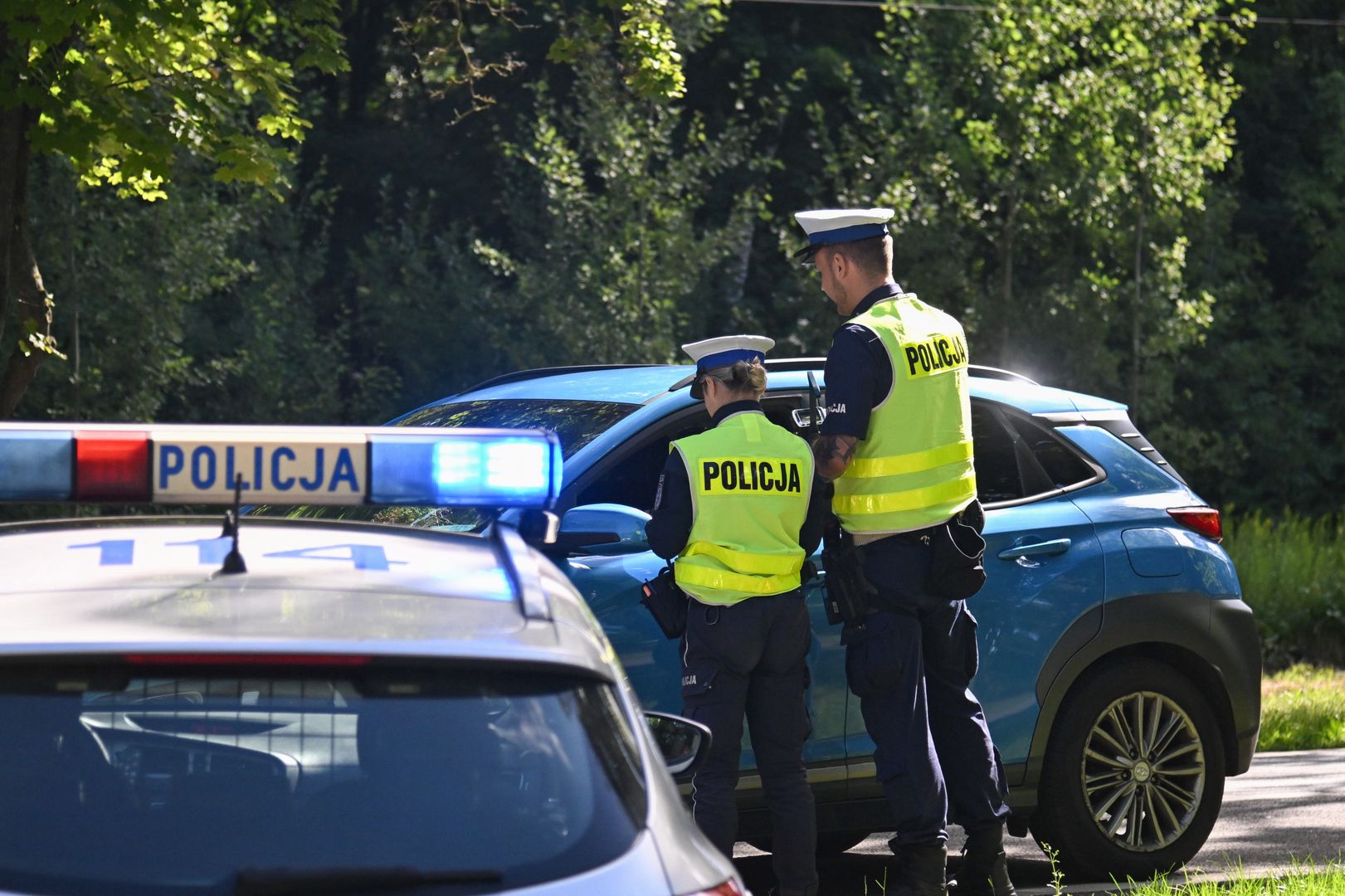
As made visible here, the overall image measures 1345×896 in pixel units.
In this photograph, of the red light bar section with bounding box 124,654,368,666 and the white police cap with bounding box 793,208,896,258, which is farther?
the white police cap with bounding box 793,208,896,258

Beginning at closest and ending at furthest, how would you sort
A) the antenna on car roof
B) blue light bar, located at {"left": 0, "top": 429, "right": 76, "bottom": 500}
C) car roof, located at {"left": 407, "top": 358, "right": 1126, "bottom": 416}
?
the antenna on car roof < blue light bar, located at {"left": 0, "top": 429, "right": 76, "bottom": 500} < car roof, located at {"left": 407, "top": 358, "right": 1126, "bottom": 416}

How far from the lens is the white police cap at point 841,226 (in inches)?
201

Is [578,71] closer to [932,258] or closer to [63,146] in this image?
[932,258]

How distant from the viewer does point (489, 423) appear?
591cm

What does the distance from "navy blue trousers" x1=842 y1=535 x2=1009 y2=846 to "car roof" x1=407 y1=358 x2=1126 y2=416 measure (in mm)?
947

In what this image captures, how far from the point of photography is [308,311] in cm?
2398

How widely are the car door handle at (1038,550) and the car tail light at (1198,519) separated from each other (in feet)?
1.71

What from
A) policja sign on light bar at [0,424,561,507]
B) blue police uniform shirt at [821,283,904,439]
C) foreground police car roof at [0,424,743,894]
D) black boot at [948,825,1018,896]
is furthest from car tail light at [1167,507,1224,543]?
foreground police car roof at [0,424,743,894]

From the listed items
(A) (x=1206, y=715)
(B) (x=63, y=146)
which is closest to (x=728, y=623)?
(A) (x=1206, y=715)

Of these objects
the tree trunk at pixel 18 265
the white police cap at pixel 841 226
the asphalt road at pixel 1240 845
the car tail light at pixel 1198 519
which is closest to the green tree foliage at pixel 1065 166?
the tree trunk at pixel 18 265

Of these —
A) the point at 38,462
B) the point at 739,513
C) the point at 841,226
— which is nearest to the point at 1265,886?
the point at 739,513

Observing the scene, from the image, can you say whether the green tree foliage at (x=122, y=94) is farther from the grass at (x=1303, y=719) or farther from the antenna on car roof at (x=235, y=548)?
the grass at (x=1303, y=719)

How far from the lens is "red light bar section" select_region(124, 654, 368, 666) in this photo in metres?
2.21

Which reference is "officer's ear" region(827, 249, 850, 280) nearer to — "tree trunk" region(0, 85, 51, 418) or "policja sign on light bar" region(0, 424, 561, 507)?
"policja sign on light bar" region(0, 424, 561, 507)
